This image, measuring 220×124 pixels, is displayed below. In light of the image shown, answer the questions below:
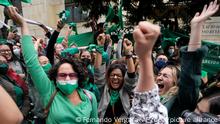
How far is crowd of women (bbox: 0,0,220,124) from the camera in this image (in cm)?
150

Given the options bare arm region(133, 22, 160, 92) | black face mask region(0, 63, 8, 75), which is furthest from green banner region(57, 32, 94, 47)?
bare arm region(133, 22, 160, 92)

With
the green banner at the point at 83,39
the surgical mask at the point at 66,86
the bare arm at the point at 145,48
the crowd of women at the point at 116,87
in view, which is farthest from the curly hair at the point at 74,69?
the green banner at the point at 83,39

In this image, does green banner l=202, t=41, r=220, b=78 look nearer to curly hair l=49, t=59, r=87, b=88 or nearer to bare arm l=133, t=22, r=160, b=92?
curly hair l=49, t=59, r=87, b=88

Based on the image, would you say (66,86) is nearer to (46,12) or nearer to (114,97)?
(114,97)

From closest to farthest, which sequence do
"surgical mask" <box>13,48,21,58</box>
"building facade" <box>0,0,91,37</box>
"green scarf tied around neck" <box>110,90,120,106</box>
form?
"green scarf tied around neck" <box>110,90,120,106</box> → "surgical mask" <box>13,48,21,58</box> → "building facade" <box>0,0,91,37</box>

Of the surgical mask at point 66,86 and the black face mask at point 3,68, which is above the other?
the black face mask at point 3,68

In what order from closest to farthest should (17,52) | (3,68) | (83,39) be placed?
(3,68)
(17,52)
(83,39)

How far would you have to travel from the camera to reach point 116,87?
3611 millimetres

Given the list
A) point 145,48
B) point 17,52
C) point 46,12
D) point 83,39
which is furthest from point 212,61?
point 46,12

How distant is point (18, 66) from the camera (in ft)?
16.1

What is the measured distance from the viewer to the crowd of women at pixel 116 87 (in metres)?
1.50

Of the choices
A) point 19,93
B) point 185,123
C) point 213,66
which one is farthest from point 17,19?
point 213,66

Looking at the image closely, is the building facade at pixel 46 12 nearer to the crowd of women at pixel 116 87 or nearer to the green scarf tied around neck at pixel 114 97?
the crowd of women at pixel 116 87

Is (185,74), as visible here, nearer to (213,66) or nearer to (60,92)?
(60,92)
